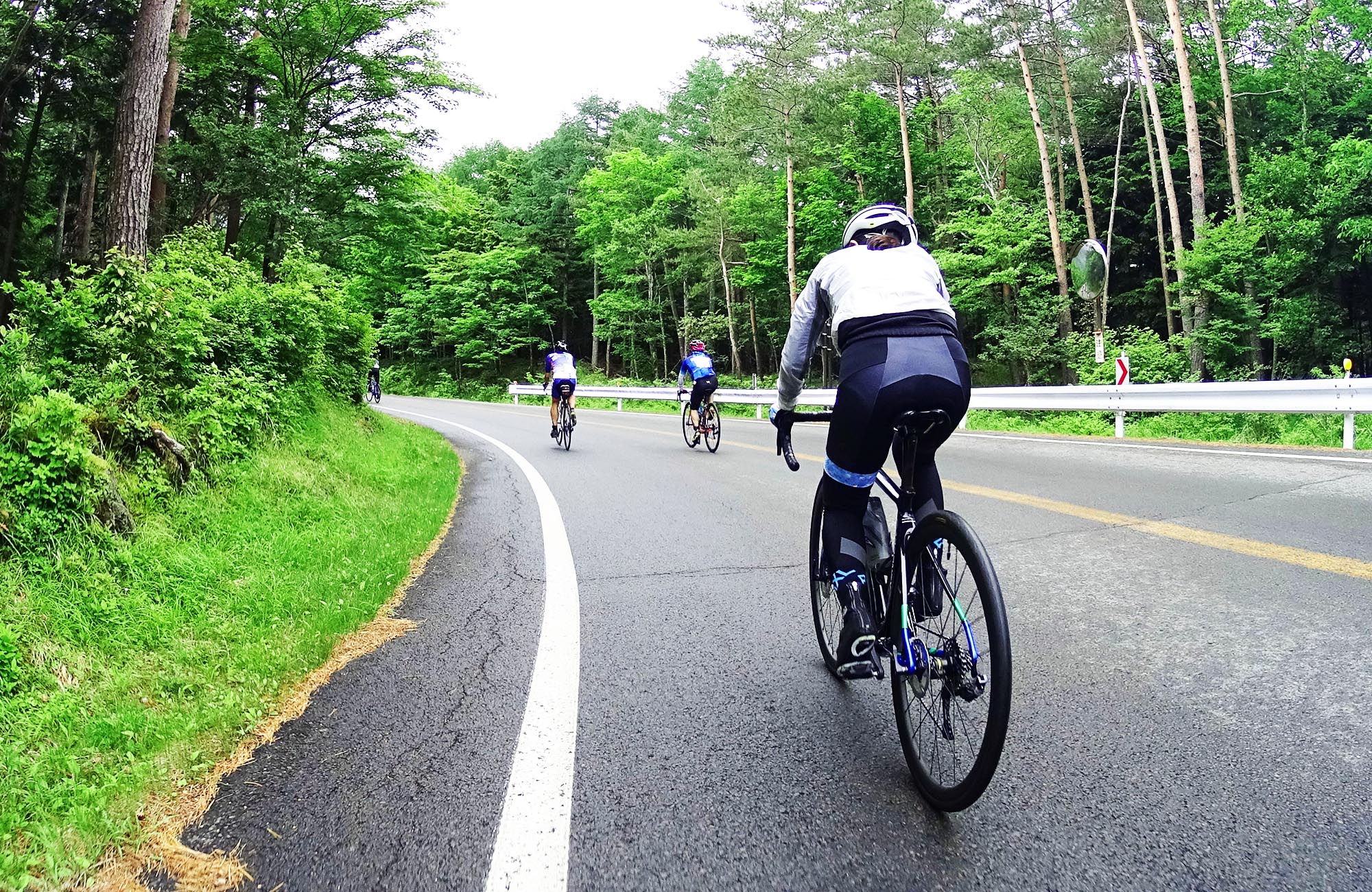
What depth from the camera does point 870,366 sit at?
249 centimetres

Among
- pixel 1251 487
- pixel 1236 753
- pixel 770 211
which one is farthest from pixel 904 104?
pixel 1236 753

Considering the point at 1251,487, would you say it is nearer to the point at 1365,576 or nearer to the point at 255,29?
the point at 1365,576

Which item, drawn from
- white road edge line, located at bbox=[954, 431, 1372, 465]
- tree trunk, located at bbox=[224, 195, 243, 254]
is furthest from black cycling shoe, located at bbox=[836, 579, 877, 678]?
tree trunk, located at bbox=[224, 195, 243, 254]

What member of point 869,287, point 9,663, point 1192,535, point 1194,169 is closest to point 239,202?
point 9,663

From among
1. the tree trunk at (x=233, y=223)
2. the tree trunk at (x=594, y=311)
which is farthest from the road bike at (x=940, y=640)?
the tree trunk at (x=594, y=311)

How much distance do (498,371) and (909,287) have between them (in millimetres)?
46463

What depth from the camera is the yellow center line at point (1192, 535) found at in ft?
13.9

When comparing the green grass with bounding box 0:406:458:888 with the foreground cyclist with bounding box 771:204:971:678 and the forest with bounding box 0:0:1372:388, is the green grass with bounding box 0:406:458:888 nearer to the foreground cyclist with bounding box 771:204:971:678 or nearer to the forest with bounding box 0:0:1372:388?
the foreground cyclist with bounding box 771:204:971:678

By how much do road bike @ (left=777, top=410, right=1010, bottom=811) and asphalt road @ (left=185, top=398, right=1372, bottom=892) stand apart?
0.16 meters

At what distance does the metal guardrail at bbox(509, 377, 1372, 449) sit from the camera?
9320 millimetres

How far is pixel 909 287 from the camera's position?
2.58m

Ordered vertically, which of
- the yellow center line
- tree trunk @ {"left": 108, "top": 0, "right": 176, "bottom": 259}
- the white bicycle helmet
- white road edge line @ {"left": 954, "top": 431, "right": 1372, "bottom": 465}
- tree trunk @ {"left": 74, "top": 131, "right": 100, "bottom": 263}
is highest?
tree trunk @ {"left": 74, "top": 131, "right": 100, "bottom": 263}

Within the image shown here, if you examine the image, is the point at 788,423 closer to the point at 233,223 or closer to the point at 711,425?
the point at 711,425

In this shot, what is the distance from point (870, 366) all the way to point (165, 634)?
3.66 m
